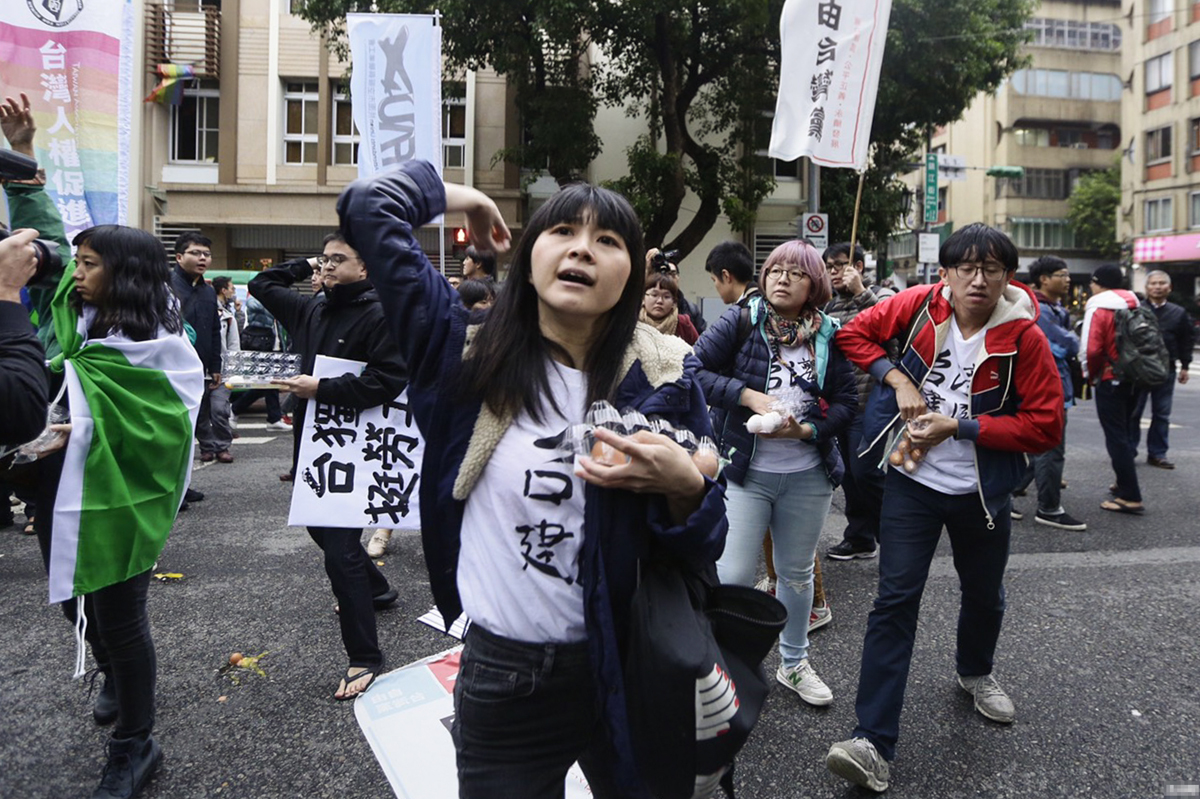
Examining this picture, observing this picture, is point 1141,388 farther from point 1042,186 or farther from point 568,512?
point 1042,186

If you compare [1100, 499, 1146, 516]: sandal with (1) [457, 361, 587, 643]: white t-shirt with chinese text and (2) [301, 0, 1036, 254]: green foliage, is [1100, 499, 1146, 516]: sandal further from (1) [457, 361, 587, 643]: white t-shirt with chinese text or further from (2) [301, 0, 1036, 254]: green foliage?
(2) [301, 0, 1036, 254]: green foliage

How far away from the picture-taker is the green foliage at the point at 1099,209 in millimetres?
37844

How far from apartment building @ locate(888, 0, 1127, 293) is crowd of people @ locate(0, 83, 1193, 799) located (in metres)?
41.3

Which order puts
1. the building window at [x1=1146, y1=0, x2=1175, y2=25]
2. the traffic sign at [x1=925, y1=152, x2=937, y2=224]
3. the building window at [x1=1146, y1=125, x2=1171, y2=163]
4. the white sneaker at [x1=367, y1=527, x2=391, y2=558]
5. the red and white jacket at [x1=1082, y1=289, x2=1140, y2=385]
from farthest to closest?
the building window at [x1=1146, y1=125, x2=1171, y2=163] < the building window at [x1=1146, y1=0, x2=1175, y2=25] < the traffic sign at [x1=925, y1=152, x2=937, y2=224] < the red and white jacket at [x1=1082, y1=289, x2=1140, y2=385] < the white sneaker at [x1=367, y1=527, x2=391, y2=558]

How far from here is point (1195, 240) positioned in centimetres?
3212

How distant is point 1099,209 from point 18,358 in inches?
1751

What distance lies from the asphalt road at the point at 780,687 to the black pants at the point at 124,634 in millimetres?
267

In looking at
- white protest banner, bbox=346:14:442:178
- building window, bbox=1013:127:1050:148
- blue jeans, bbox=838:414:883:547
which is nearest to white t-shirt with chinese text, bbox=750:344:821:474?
blue jeans, bbox=838:414:883:547

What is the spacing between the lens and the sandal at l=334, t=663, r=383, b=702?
335 cm

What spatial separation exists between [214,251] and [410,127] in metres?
14.9

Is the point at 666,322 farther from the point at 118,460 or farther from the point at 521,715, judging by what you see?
Answer: the point at 521,715

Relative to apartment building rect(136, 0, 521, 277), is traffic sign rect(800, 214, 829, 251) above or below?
below

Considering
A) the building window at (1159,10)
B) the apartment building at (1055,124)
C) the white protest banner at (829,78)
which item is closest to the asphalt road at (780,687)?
the white protest banner at (829,78)

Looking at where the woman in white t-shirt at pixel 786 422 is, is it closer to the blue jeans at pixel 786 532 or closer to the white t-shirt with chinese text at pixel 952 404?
the blue jeans at pixel 786 532
